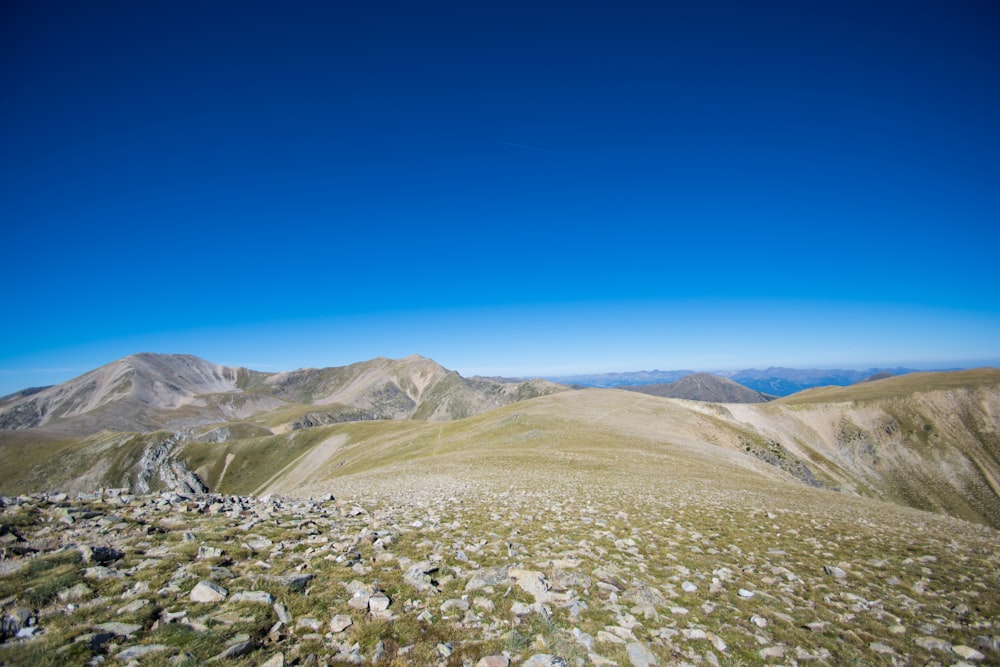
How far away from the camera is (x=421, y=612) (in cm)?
766

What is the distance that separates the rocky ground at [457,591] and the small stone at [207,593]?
0.11 ft

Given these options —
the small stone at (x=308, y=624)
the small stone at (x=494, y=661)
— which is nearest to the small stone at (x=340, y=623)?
the small stone at (x=308, y=624)

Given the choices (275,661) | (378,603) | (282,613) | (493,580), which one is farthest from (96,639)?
(493,580)

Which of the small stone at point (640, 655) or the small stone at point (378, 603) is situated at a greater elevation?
the small stone at point (378, 603)

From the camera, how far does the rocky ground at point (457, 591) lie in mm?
6395

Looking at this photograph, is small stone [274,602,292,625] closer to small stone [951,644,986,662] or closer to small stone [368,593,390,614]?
small stone [368,593,390,614]

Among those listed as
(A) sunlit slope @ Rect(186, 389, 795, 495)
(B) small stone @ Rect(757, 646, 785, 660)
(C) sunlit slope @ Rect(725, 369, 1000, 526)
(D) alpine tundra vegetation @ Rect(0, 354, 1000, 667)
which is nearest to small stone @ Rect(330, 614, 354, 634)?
(D) alpine tundra vegetation @ Rect(0, 354, 1000, 667)

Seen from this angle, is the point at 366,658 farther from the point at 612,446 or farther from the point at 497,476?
the point at 612,446

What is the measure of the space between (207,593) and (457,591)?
4.79 m

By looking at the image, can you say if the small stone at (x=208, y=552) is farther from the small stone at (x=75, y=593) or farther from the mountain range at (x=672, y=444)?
the mountain range at (x=672, y=444)

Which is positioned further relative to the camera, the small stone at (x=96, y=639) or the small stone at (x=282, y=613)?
the small stone at (x=282, y=613)

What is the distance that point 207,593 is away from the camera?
745 cm

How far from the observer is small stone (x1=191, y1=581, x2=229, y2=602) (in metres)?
7.37

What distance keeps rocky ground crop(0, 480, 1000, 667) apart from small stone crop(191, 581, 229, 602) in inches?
1.3
